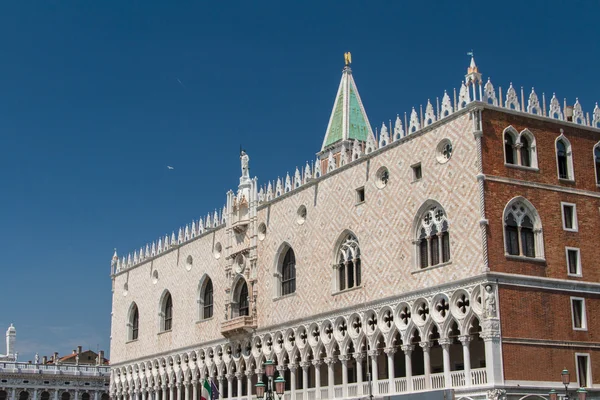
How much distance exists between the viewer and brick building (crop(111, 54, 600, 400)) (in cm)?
2767

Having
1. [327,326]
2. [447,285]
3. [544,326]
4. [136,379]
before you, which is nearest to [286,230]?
[327,326]

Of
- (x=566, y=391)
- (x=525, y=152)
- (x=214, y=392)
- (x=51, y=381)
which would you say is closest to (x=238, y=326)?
(x=214, y=392)

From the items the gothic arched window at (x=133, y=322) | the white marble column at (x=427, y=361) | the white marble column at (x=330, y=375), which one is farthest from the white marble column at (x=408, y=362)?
the gothic arched window at (x=133, y=322)

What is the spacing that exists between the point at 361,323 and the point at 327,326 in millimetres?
2385

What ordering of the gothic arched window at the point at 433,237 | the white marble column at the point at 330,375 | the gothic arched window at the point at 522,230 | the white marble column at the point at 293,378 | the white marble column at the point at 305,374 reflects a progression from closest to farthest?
the gothic arched window at the point at 522,230
the gothic arched window at the point at 433,237
the white marble column at the point at 330,375
the white marble column at the point at 305,374
the white marble column at the point at 293,378

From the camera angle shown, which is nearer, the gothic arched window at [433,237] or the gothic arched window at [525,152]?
the gothic arched window at [525,152]

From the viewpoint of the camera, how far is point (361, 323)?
32688 mm

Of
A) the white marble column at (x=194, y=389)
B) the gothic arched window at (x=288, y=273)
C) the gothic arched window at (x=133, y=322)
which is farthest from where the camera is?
the gothic arched window at (x=133, y=322)

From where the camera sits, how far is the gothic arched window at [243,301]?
41.0 m

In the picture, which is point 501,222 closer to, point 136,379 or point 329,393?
point 329,393

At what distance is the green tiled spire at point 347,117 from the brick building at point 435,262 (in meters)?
6.65

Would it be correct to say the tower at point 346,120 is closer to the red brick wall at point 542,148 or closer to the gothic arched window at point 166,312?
the gothic arched window at point 166,312

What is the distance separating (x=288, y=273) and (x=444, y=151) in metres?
10.8

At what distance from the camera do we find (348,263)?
3409 cm
